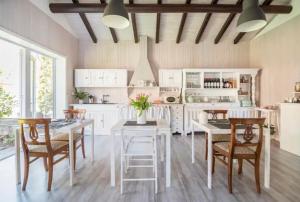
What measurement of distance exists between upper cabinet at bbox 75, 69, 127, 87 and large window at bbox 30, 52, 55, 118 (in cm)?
97

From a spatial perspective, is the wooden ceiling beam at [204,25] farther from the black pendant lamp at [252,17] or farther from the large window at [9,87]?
the large window at [9,87]

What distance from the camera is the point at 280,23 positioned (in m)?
6.21

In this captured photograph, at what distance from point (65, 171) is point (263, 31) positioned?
694 centimetres

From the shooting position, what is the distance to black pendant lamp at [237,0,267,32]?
3.23m

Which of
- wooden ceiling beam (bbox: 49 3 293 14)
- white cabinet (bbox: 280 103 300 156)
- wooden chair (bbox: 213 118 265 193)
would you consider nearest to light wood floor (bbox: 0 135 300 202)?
wooden chair (bbox: 213 118 265 193)

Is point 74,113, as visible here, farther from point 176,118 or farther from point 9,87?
point 176,118

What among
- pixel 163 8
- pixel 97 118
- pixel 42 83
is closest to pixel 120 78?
pixel 97 118

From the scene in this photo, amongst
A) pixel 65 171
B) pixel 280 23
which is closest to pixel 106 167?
pixel 65 171

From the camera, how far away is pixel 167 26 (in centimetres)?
720

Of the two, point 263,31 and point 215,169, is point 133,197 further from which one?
point 263,31

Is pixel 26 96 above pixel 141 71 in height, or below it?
below

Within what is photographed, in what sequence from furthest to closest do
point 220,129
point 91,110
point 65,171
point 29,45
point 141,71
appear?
1. point 141,71
2. point 91,110
3. point 29,45
4. point 65,171
5. point 220,129

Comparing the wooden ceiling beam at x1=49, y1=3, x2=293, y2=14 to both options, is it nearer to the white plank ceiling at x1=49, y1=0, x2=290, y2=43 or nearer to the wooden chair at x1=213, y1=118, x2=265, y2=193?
the white plank ceiling at x1=49, y1=0, x2=290, y2=43

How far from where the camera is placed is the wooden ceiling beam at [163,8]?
5621mm
